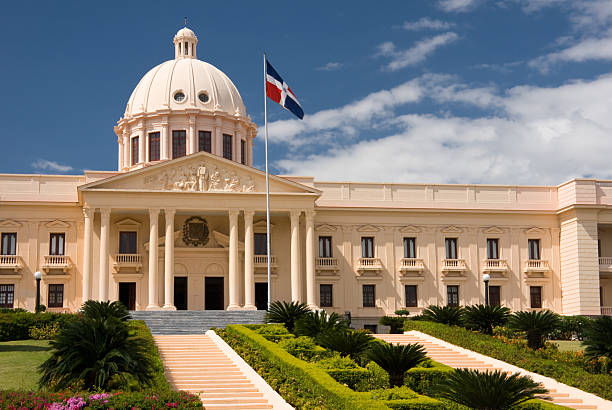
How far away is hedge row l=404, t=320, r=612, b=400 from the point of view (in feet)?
85.8

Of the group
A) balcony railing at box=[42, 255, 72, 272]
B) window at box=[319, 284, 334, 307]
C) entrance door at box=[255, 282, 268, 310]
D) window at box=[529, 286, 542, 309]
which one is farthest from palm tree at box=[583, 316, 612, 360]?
balcony railing at box=[42, 255, 72, 272]

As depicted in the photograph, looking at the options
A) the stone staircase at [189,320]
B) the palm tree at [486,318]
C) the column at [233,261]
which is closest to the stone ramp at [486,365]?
the palm tree at [486,318]

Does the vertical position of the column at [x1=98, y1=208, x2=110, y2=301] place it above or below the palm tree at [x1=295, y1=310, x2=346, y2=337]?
above

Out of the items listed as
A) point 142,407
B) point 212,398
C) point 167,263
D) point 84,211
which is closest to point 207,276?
point 167,263

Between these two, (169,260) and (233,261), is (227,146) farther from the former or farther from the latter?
(169,260)

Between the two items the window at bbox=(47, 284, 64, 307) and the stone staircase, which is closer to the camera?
the stone staircase

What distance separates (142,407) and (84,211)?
105ft

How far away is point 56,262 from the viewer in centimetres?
5209

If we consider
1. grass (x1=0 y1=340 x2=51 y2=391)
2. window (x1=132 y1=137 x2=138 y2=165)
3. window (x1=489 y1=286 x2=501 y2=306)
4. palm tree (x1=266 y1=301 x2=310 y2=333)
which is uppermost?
window (x1=132 y1=137 x2=138 y2=165)

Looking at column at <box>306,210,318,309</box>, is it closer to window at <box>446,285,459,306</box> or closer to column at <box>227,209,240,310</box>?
column at <box>227,209,240,310</box>

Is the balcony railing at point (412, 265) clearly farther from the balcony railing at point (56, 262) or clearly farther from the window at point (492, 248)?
the balcony railing at point (56, 262)

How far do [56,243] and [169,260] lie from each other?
8655 millimetres

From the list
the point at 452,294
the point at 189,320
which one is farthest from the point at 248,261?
the point at 452,294

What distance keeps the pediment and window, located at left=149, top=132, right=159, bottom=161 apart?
10.9 m
